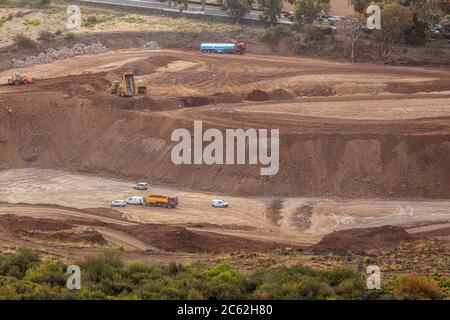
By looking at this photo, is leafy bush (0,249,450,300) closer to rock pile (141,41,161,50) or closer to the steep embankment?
the steep embankment

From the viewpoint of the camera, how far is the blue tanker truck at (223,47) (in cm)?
8431

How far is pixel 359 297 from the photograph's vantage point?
1368 inches

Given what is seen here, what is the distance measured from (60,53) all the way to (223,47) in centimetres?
1647

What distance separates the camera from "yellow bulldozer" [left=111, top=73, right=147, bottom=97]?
69062 mm

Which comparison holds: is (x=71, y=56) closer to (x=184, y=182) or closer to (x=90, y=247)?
(x=184, y=182)

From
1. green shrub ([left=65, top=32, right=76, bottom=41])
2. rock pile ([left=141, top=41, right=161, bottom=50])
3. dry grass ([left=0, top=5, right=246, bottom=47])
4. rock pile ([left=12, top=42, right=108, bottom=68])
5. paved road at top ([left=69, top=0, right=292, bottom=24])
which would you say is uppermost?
paved road at top ([left=69, top=0, right=292, bottom=24])

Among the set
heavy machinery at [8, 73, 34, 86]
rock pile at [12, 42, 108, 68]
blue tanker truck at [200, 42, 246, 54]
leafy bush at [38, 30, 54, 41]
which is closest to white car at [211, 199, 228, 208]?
heavy machinery at [8, 73, 34, 86]

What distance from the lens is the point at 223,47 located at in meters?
84.8

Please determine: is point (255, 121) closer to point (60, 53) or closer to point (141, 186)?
point (141, 186)

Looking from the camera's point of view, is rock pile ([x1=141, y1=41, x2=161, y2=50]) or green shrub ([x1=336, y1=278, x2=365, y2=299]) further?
rock pile ([x1=141, y1=41, x2=161, y2=50])

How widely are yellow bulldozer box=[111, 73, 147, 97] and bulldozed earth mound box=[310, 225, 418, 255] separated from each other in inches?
1014

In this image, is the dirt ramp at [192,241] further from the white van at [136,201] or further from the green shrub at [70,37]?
the green shrub at [70,37]

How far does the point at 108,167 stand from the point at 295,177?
→ 14.0 meters

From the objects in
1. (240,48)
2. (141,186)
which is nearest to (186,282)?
(141,186)
